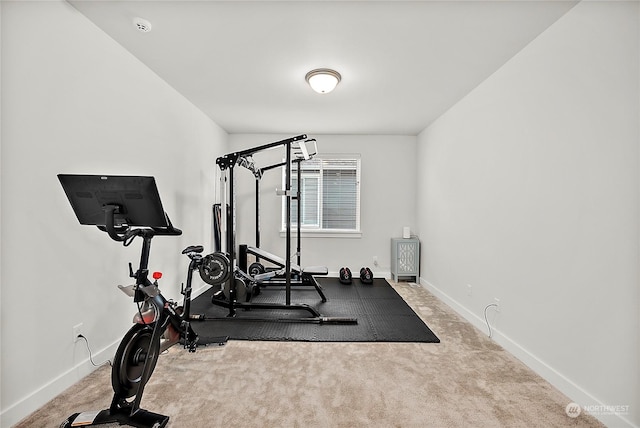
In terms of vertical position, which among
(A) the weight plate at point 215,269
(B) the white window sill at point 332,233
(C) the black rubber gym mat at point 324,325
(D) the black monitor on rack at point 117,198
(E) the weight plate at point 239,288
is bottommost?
(C) the black rubber gym mat at point 324,325

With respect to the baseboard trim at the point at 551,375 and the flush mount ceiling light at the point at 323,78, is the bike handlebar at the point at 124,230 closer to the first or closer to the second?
the flush mount ceiling light at the point at 323,78

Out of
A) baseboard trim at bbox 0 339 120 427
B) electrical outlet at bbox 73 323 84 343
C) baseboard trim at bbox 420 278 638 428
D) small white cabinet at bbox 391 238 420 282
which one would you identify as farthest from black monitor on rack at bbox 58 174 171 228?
small white cabinet at bbox 391 238 420 282

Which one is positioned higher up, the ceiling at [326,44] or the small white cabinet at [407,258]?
the ceiling at [326,44]

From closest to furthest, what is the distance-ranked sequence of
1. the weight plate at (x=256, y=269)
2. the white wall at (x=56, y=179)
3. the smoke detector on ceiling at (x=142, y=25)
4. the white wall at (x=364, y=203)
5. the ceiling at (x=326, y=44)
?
the white wall at (x=56, y=179)
the ceiling at (x=326, y=44)
the smoke detector on ceiling at (x=142, y=25)
the weight plate at (x=256, y=269)
the white wall at (x=364, y=203)

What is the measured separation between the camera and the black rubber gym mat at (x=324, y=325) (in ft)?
9.16

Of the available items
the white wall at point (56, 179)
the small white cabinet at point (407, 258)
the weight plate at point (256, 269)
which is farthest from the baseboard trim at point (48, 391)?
the small white cabinet at point (407, 258)

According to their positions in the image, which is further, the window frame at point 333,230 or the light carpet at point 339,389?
the window frame at point 333,230

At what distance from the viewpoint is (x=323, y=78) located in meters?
2.79

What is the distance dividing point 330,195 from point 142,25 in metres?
3.66

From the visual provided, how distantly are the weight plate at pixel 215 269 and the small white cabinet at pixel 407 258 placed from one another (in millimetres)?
2870

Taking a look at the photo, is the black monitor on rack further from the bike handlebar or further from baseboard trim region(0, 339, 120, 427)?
baseboard trim region(0, 339, 120, 427)

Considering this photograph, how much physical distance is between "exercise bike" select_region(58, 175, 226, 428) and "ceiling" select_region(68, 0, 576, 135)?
1.24 metres

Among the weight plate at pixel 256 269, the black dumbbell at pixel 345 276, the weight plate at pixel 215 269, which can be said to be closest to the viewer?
the weight plate at pixel 215 269

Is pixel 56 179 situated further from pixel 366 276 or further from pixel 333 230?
pixel 366 276
